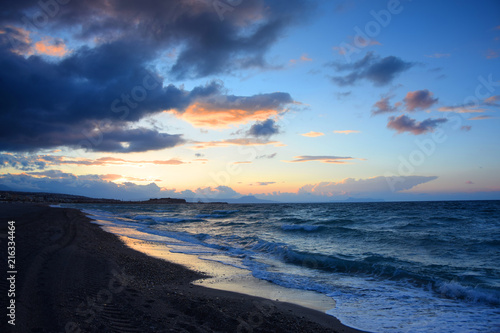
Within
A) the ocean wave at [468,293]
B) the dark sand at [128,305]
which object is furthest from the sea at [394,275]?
the dark sand at [128,305]

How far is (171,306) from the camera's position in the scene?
241 inches

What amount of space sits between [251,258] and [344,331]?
8721mm

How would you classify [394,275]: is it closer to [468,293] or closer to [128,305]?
[468,293]

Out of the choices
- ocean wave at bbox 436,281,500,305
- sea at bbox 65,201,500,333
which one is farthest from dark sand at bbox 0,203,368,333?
ocean wave at bbox 436,281,500,305

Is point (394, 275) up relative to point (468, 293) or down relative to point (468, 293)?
down

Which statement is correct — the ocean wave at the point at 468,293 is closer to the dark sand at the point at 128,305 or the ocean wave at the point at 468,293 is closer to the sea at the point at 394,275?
the sea at the point at 394,275

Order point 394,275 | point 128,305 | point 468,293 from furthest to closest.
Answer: point 394,275
point 468,293
point 128,305

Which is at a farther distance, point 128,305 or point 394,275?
point 394,275

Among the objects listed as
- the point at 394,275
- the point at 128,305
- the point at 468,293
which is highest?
the point at 128,305

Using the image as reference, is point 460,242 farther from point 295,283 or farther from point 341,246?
point 295,283

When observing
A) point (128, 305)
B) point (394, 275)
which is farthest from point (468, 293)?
point (128, 305)

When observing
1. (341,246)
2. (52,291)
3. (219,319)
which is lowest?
(341,246)

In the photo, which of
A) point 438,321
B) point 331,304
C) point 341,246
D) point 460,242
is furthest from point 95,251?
point 460,242

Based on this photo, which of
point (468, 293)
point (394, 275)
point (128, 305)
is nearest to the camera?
point (128, 305)
